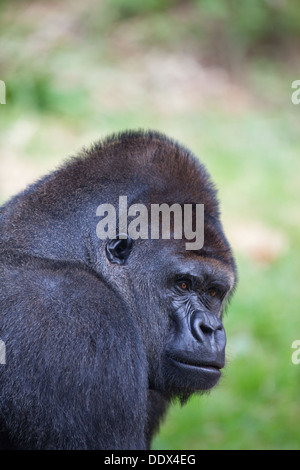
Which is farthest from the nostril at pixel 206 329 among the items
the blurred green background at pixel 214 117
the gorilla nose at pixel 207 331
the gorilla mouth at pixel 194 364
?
the blurred green background at pixel 214 117

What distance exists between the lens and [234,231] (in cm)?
838

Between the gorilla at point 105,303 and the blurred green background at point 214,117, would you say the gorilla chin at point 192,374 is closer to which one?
the gorilla at point 105,303

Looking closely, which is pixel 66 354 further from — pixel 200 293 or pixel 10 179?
pixel 10 179

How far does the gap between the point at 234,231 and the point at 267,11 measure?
5830 mm

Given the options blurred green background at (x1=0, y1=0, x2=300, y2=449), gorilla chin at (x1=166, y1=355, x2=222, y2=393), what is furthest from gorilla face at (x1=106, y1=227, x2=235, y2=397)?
blurred green background at (x1=0, y1=0, x2=300, y2=449)

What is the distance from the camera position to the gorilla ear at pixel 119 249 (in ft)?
12.0

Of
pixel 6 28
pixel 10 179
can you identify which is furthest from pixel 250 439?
pixel 6 28

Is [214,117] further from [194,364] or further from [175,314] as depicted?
[194,364]

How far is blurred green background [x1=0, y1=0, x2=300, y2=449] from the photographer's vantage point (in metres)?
5.96

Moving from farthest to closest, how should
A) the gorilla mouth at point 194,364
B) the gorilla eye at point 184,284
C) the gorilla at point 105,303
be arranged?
the gorilla eye at point 184,284
the gorilla mouth at point 194,364
the gorilla at point 105,303

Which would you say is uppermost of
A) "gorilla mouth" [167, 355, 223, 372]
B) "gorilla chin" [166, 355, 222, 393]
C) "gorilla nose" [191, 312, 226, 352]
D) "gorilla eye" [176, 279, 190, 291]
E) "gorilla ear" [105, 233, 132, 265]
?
"gorilla ear" [105, 233, 132, 265]

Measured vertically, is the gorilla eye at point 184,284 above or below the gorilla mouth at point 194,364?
above

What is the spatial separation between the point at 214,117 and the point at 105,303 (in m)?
8.07

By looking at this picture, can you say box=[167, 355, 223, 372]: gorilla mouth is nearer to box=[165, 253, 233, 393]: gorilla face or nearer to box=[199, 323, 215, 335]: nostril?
box=[165, 253, 233, 393]: gorilla face
